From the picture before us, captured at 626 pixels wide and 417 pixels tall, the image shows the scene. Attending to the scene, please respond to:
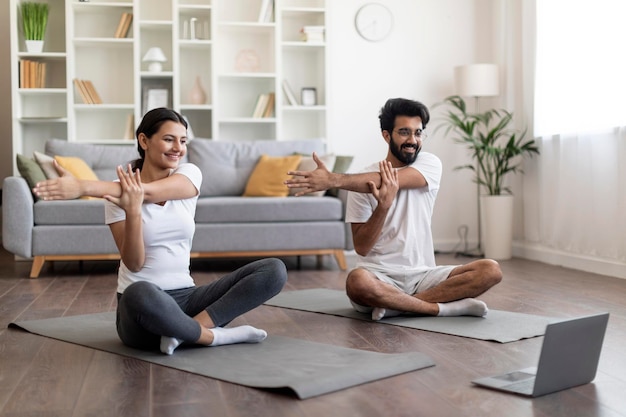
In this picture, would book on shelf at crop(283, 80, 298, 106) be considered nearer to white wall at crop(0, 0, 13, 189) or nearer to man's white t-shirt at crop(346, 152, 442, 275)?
white wall at crop(0, 0, 13, 189)

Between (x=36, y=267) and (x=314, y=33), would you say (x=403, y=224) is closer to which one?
(x=36, y=267)

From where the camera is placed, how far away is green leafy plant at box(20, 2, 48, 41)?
6.23 metres

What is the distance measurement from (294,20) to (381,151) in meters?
1.32

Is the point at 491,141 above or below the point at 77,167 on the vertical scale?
above

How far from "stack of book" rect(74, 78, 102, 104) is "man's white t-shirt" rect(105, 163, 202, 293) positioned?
394cm

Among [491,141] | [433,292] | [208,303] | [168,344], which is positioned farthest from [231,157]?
[168,344]

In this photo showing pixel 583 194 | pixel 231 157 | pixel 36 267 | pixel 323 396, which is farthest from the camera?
pixel 231 157

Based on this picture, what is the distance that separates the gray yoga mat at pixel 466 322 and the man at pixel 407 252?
0.05 metres

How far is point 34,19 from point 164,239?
14.1ft

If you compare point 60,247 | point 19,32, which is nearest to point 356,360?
point 60,247

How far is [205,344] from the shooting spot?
2.63 m

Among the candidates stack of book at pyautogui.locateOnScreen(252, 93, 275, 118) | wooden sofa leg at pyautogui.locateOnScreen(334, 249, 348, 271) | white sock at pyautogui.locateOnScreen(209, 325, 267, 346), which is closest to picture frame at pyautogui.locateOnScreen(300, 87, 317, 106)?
stack of book at pyautogui.locateOnScreen(252, 93, 275, 118)

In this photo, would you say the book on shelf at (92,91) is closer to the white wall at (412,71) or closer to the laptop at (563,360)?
the white wall at (412,71)

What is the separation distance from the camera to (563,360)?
210 centimetres
